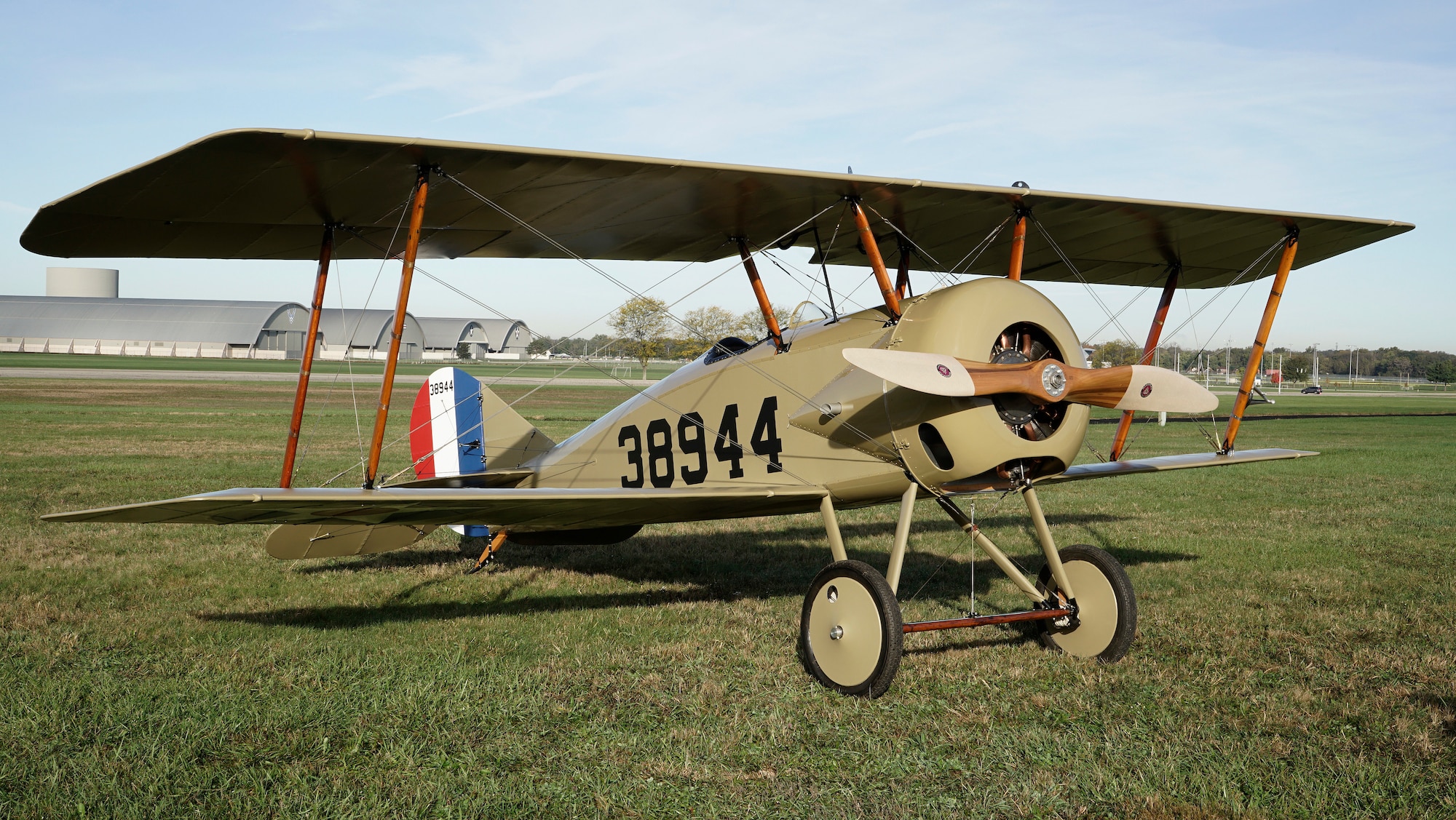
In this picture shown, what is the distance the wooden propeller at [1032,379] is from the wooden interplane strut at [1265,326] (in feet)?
6.97

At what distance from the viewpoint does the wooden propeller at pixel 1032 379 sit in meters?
4.96

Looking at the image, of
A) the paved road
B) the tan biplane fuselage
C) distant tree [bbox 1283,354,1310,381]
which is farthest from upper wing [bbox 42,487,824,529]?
distant tree [bbox 1283,354,1310,381]

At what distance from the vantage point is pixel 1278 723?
4.66 meters

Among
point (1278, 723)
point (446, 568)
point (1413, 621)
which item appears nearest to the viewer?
point (1278, 723)

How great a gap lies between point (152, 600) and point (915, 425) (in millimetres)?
5316

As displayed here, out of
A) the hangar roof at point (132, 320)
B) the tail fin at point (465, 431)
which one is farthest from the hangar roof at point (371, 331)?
the tail fin at point (465, 431)

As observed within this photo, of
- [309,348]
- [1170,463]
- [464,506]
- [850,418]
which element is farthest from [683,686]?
[1170,463]

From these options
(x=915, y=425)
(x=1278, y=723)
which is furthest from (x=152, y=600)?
(x=1278, y=723)

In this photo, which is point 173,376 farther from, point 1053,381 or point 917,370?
point 1053,381

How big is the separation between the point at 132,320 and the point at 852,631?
108 m

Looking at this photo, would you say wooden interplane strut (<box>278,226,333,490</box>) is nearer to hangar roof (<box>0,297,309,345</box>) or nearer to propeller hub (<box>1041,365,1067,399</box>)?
propeller hub (<box>1041,365,1067,399</box>)

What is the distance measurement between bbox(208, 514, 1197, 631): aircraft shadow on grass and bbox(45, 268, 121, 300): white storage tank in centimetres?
14263

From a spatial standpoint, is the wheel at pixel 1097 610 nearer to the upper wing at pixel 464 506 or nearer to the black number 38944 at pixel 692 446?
the upper wing at pixel 464 506

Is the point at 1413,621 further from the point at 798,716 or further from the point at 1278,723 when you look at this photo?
the point at 798,716
